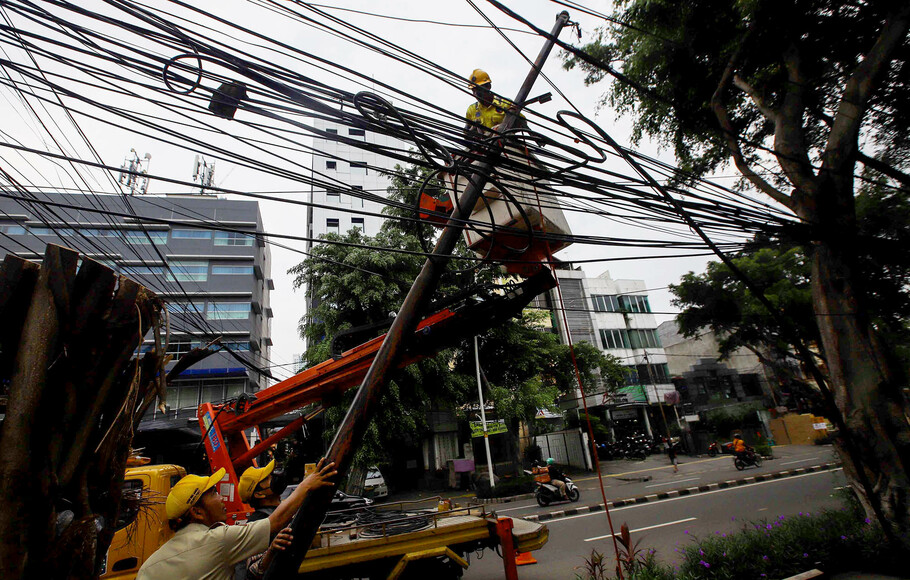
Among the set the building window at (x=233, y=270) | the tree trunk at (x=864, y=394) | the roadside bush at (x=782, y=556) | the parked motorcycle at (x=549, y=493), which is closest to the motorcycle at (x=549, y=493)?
the parked motorcycle at (x=549, y=493)

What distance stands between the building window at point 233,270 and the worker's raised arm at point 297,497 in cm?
3448

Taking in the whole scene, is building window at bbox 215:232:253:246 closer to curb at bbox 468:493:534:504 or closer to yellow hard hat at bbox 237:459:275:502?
curb at bbox 468:493:534:504

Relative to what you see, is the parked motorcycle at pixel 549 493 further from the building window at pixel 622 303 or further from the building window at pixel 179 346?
the building window at pixel 622 303

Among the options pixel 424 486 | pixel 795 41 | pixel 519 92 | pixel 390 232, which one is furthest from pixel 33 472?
pixel 424 486

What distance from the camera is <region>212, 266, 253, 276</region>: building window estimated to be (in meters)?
32.8

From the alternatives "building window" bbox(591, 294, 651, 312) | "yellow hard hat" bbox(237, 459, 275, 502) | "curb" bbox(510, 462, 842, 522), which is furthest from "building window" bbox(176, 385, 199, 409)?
"yellow hard hat" bbox(237, 459, 275, 502)

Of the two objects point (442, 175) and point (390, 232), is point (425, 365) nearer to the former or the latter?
point (390, 232)

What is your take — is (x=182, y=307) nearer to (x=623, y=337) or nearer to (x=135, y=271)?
(x=135, y=271)

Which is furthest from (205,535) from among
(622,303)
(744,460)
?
(622,303)

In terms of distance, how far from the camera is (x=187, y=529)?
231cm

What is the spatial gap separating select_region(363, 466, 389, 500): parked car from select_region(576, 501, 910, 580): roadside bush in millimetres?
13007

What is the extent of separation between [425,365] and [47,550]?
13464 mm

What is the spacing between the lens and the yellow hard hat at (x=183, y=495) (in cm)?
230

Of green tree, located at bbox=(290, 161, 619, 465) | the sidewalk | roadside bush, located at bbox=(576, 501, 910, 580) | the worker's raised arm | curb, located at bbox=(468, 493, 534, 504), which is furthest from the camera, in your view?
curb, located at bbox=(468, 493, 534, 504)
